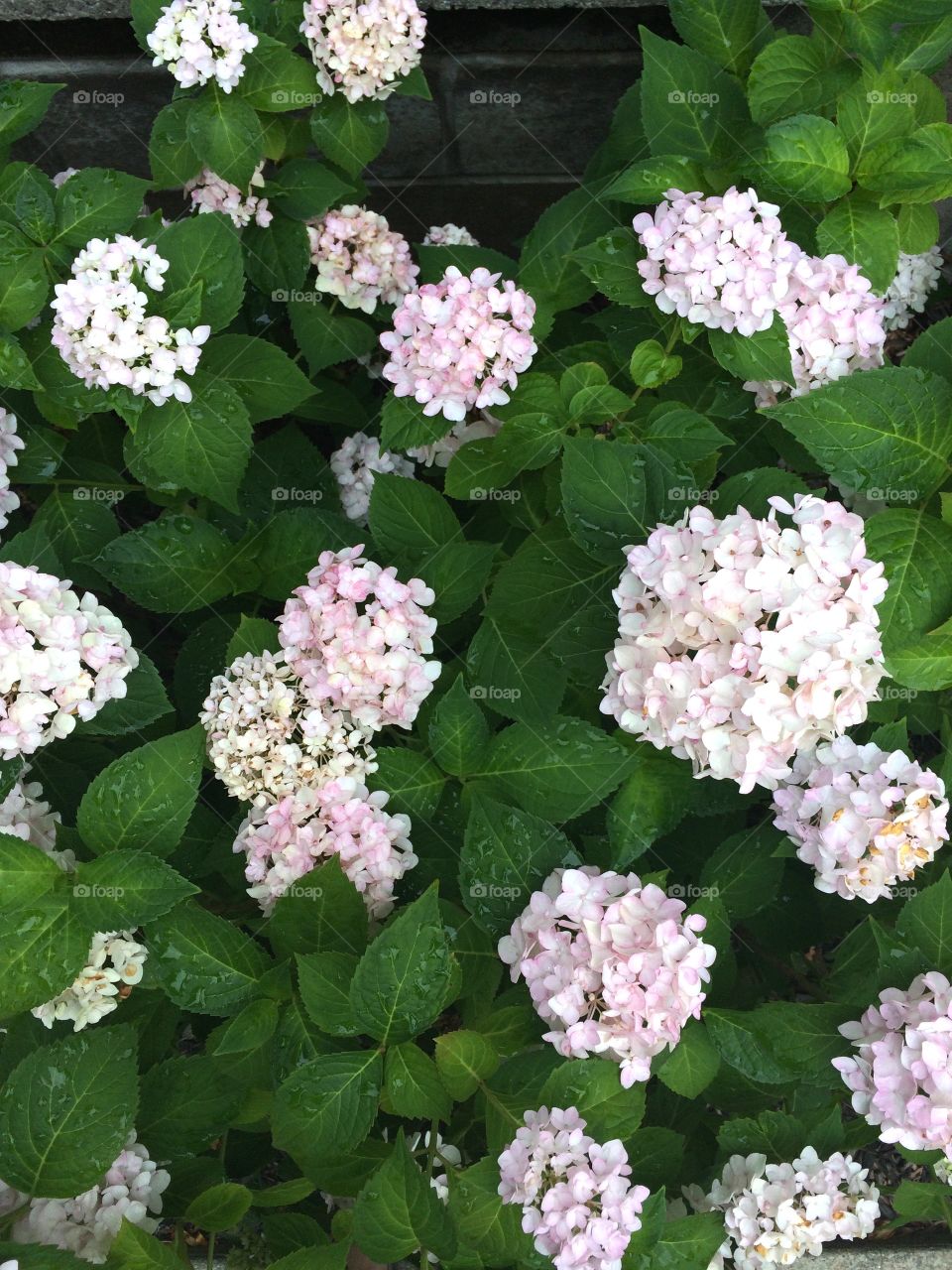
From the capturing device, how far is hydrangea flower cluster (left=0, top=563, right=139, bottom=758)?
1671mm

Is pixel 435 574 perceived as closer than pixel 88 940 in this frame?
No

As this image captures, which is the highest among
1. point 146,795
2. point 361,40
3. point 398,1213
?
point 361,40

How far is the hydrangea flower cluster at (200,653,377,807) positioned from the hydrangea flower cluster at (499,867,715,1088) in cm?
42

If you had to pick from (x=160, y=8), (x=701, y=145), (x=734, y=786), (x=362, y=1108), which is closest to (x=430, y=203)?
(x=160, y=8)

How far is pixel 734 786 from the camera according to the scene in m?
2.18

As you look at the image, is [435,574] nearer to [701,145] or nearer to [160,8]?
[701,145]

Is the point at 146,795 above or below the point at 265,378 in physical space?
below

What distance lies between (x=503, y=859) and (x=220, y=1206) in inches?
29.5

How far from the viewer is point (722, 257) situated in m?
1.80

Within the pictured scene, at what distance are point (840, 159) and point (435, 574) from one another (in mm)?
1024

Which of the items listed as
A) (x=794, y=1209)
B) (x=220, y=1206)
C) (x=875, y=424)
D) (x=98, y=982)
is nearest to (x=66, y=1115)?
(x=98, y=982)
